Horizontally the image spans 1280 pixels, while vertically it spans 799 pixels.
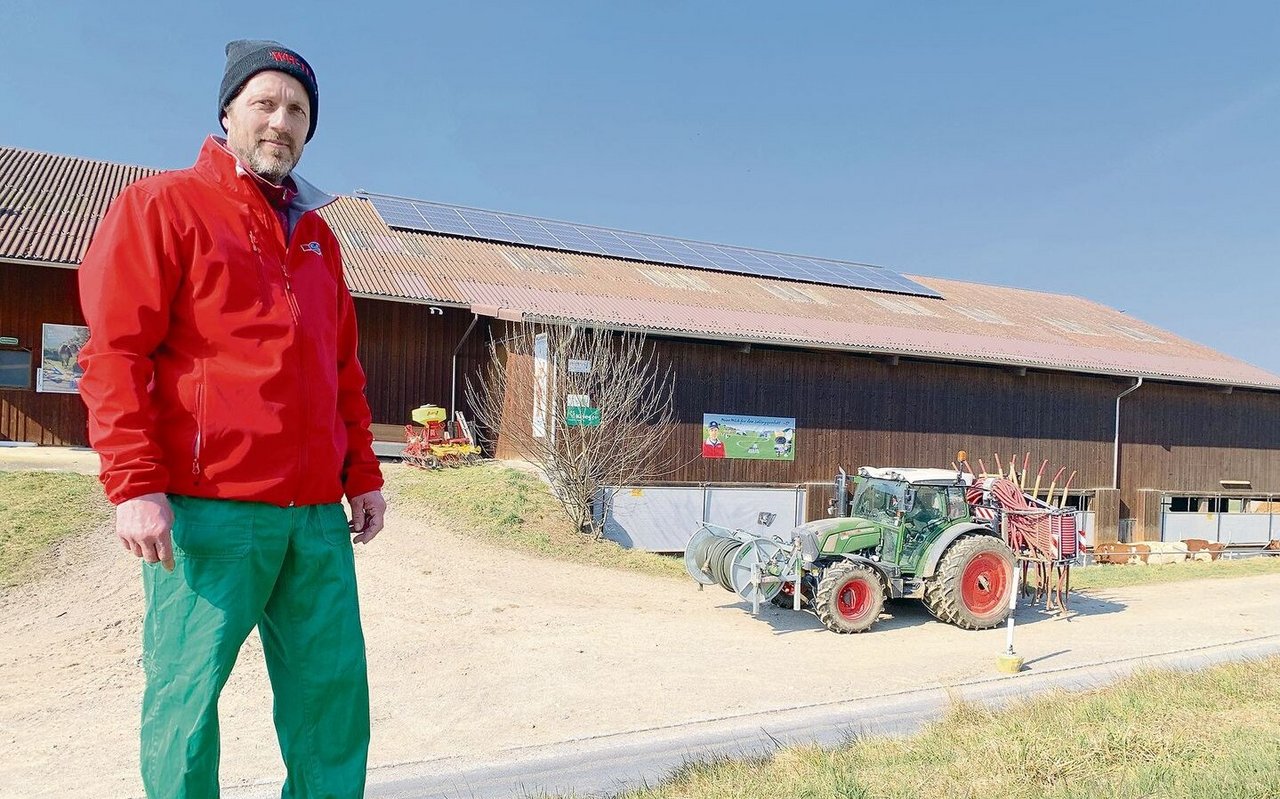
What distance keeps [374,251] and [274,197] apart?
18.0 m

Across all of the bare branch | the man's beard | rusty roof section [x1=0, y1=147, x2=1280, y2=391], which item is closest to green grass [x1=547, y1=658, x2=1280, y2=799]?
the man's beard

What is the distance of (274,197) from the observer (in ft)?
8.41

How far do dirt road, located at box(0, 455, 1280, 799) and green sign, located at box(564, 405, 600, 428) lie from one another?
2797mm

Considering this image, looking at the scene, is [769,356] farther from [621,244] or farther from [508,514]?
[621,244]

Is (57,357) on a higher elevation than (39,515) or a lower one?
higher

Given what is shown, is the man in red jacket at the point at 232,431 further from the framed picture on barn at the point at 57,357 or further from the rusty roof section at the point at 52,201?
the framed picture on barn at the point at 57,357

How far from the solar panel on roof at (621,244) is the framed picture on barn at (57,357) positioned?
767 cm

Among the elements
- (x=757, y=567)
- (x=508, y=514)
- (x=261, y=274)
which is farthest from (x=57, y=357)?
(x=261, y=274)

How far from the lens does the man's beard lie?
2471 mm

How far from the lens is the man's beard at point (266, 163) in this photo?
2471 millimetres

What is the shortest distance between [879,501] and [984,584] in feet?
5.26

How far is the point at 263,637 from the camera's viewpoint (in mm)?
2510

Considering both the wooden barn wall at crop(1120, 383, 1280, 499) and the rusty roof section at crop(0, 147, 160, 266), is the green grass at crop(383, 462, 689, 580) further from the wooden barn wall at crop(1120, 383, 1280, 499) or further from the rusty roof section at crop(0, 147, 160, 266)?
the wooden barn wall at crop(1120, 383, 1280, 499)

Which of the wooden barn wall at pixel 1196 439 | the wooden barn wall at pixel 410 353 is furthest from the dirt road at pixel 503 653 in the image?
the wooden barn wall at pixel 1196 439
